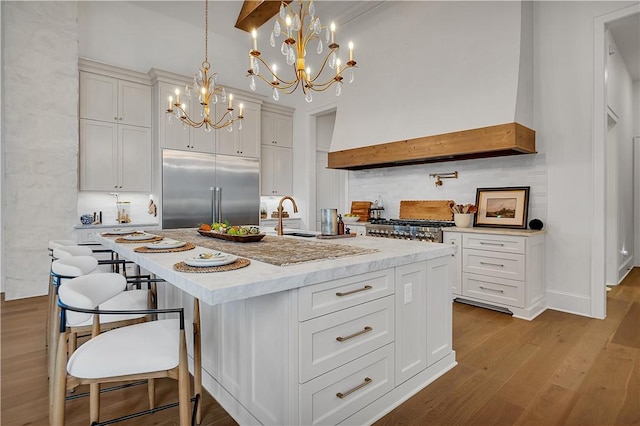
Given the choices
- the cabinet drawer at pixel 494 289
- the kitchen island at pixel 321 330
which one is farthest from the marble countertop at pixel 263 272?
the cabinet drawer at pixel 494 289

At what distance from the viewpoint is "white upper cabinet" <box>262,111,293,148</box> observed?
6.54 m

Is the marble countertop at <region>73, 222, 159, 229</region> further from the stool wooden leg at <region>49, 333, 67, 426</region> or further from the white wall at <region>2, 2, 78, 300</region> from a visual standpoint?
the stool wooden leg at <region>49, 333, 67, 426</region>

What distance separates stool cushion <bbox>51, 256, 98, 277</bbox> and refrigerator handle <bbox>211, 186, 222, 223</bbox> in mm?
3533

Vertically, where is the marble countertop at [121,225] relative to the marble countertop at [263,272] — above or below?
above

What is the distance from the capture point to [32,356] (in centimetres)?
262

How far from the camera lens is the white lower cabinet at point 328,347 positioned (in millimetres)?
1506

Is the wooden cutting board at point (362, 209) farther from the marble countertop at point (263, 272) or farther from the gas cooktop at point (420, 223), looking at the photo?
the marble countertop at point (263, 272)

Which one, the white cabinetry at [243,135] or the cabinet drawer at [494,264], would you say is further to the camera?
the white cabinetry at [243,135]

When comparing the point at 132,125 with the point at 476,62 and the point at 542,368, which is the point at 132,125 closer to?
the point at 476,62

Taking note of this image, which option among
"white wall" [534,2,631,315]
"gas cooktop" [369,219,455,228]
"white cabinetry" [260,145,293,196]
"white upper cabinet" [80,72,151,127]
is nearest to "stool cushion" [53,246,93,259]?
"white upper cabinet" [80,72,151,127]

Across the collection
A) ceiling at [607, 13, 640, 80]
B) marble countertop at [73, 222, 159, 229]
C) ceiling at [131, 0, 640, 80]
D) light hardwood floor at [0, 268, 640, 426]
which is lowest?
light hardwood floor at [0, 268, 640, 426]

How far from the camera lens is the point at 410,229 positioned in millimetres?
4422

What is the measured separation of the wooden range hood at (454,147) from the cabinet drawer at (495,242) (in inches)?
37.4

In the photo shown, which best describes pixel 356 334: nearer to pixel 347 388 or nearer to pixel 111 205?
→ pixel 347 388
